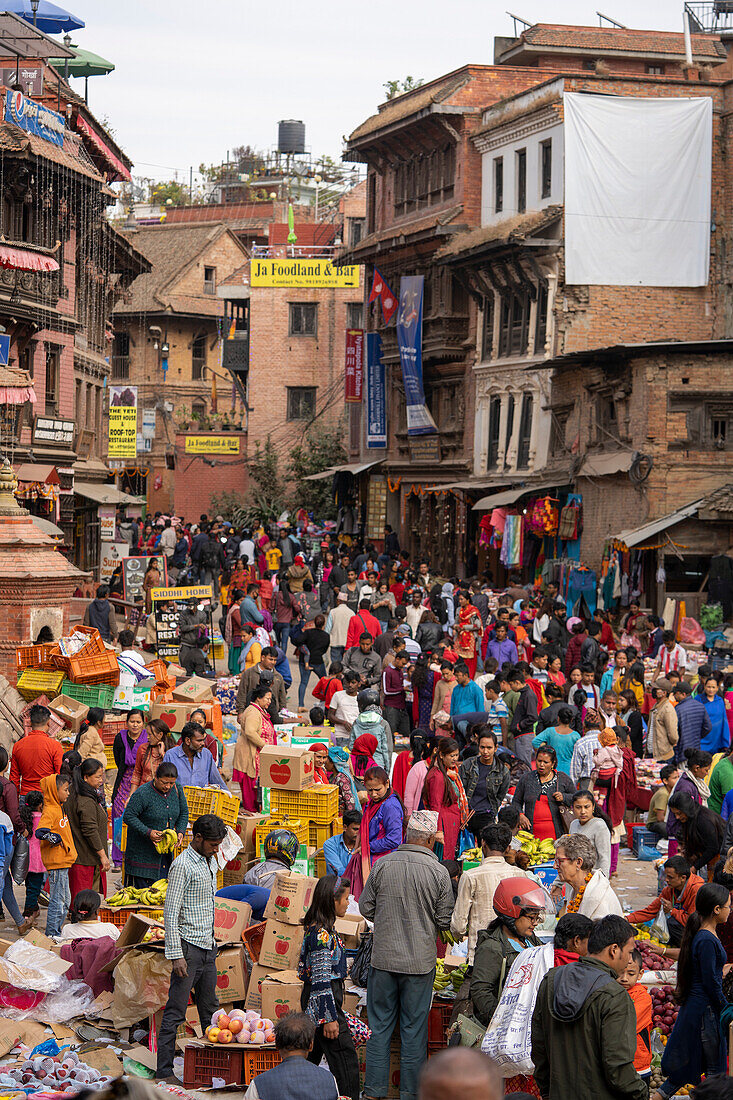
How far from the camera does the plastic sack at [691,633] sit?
24.4 metres

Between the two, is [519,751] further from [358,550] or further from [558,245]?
[358,550]

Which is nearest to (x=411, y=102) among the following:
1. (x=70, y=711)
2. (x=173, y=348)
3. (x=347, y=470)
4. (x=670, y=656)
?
(x=347, y=470)

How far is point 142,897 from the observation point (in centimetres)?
1008

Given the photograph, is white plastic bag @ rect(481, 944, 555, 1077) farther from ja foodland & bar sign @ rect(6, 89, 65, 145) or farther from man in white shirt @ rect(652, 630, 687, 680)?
ja foodland & bar sign @ rect(6, 89, 65, 145)

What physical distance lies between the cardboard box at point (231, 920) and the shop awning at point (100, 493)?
26419 millimetres

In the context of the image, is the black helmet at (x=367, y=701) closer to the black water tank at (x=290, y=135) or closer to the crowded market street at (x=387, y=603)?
the crowded market street at (x=387, y=603)

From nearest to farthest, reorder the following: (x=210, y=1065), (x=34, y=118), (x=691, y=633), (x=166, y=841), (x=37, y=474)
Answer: (x=210, y=1065) < (x=166, y=841) < (x=691, y=633) < (x=37, y=474) < (x=34, y=118)

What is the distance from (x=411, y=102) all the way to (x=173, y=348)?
831 inches

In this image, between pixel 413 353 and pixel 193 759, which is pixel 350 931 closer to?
pixel 193 759

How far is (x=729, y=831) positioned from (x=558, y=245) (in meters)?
26.2

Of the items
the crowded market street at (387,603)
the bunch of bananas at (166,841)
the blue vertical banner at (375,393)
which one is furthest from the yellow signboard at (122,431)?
the bunch of bananas at (166,841)

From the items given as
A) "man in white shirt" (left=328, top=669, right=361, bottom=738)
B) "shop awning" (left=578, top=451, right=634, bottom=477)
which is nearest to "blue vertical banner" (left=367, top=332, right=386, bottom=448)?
"shop awning" (left=578, top=451, right=634, bottom=477)

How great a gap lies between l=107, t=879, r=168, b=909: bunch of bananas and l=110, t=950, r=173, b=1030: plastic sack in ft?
3.14

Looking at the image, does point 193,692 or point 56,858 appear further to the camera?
point 193,692
